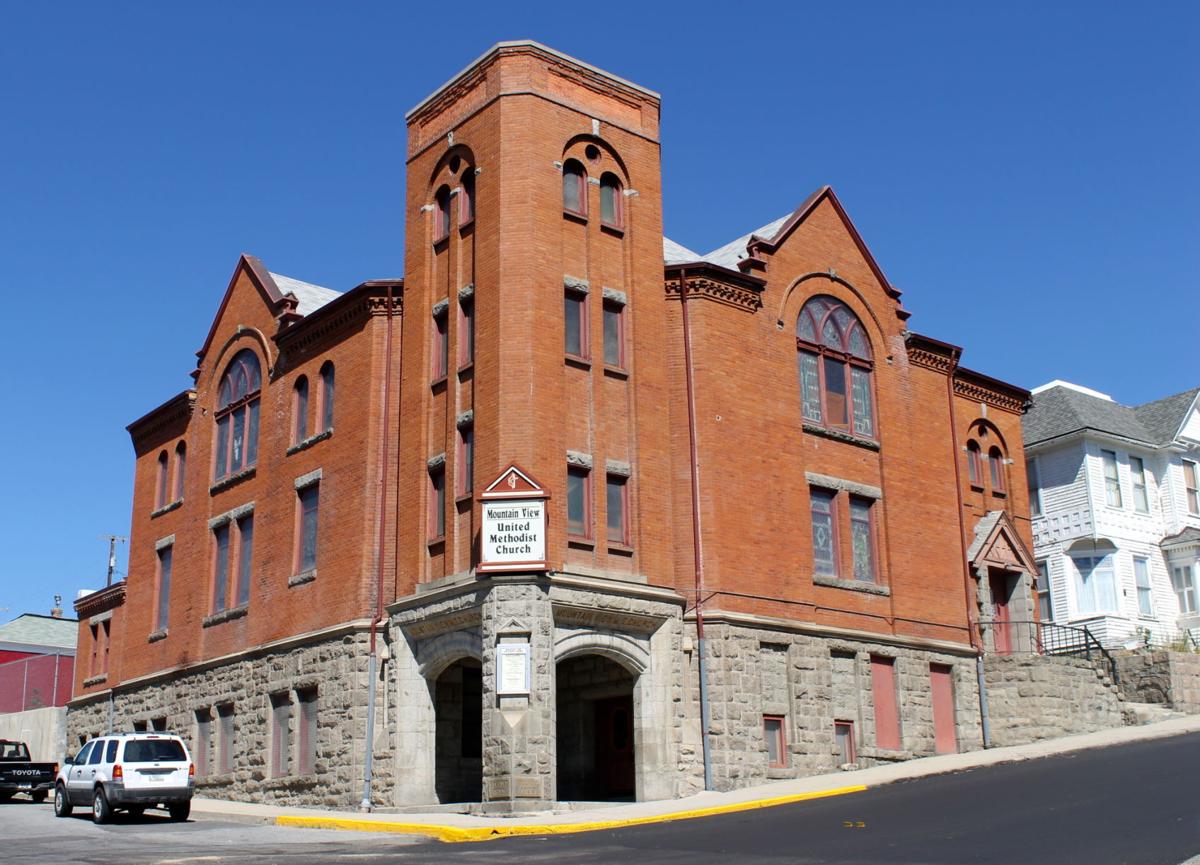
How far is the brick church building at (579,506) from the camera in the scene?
26.5 m

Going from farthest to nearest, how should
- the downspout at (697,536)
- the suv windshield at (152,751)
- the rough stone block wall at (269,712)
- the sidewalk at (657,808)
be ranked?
the rough stone block wall at (269,712)
the downspout at (697,536)
the suv windshield at (152,751)
the sidewalk at (657,808)

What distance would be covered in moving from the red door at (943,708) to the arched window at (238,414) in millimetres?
18449

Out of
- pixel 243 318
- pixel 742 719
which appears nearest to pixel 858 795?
pixel 742 719

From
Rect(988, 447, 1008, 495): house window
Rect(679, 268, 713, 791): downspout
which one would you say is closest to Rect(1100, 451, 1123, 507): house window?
Rect(988, 447, 1008, 495): house window

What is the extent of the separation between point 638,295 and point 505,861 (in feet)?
50.0

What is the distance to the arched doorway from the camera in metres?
28.1

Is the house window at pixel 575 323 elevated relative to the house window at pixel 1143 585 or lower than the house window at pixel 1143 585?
elevated

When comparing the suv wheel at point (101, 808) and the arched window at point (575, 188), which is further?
the arched window at point (575, 188)

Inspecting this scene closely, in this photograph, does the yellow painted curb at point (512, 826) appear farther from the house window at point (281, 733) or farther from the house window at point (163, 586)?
the house window at point (163, 586)

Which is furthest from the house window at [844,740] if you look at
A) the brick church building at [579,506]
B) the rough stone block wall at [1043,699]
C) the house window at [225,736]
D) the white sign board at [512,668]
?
the house window at [225,736]

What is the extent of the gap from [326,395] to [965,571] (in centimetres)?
1694

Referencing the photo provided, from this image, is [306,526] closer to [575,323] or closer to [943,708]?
[575,323]

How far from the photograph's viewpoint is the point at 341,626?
29.2m

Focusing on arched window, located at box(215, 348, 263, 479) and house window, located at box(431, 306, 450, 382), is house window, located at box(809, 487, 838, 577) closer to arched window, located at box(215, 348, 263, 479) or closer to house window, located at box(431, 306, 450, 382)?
house window, located at box(431, 306, 450, 382)
